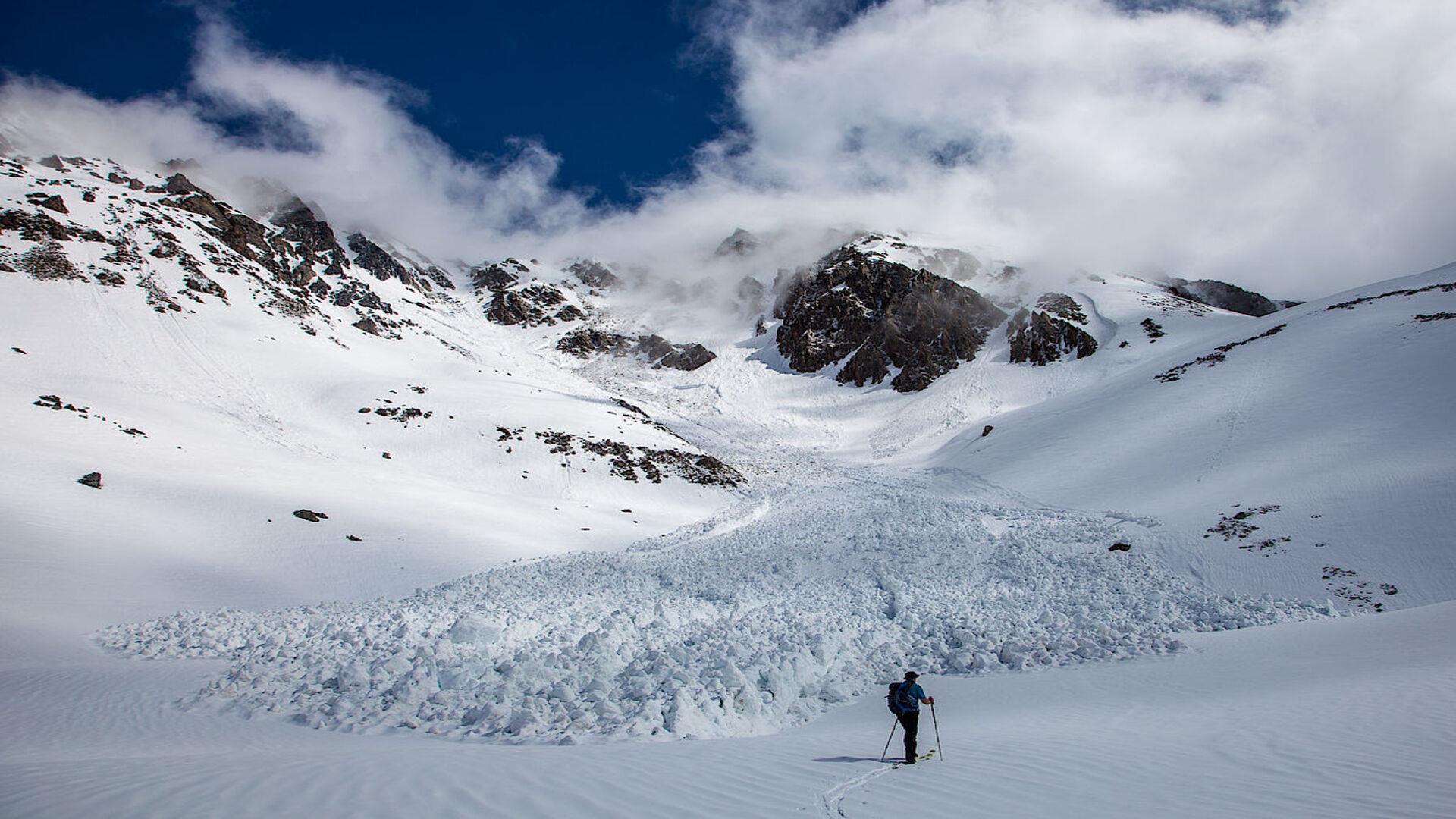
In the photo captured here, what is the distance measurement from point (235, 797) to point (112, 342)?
58.3m

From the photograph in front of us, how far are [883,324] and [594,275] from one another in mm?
94682

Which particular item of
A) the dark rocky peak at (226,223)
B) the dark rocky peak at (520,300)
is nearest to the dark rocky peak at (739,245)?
the dark rocky peak at (520,300)

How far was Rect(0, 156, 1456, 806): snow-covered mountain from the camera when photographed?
1316cm

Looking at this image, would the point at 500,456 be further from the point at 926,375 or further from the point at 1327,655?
the point at 926,375

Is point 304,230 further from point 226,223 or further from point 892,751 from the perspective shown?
point 892,751

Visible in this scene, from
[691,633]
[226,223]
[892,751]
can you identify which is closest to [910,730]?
[892,751]

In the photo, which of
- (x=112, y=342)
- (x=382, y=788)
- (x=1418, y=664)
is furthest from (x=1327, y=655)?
(x=112, y=342)

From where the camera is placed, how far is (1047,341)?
81.1 metres

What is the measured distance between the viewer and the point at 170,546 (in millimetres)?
21875

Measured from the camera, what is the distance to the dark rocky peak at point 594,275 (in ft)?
533

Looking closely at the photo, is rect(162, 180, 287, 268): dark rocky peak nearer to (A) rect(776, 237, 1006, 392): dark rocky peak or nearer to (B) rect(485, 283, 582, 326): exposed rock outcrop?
(B) rect(485, 283, 582, 326): exposed rock outcrop

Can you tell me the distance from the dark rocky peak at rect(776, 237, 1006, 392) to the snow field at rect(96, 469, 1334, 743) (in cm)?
6387

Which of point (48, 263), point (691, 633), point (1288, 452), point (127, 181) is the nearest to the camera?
point (691, 633)

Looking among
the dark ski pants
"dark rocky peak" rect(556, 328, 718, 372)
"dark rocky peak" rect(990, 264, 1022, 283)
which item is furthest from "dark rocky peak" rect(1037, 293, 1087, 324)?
the dark ski pants
